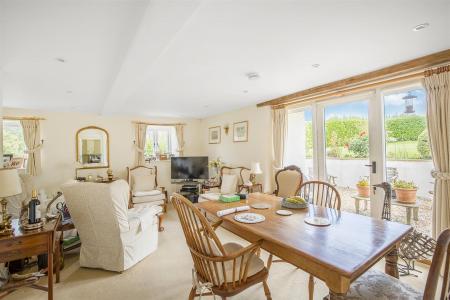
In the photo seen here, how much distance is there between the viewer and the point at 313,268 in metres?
1.13

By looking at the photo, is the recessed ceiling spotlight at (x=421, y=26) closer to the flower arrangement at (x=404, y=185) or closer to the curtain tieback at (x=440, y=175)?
the curtain tieback at (x=440, y=175)

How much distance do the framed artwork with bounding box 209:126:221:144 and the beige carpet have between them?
3.42 m

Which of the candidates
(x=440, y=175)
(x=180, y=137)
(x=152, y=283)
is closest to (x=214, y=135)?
(x=180, y=137)

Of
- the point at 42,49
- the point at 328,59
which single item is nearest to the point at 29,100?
the point at 42,49

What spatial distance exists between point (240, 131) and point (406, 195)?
3.09 m

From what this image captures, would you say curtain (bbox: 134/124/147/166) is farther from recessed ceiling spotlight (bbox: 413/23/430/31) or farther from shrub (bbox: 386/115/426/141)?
recessed ceiling spotlight (bbox: 413/23/430/31)

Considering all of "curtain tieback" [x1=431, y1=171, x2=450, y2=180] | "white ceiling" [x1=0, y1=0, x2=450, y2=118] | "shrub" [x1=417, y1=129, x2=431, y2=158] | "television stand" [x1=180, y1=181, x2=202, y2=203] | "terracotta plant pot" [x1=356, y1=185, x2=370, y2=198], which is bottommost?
"television stand" [x1=180, y1=181, x2=202, y2=203]

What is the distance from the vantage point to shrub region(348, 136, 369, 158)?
2898mm

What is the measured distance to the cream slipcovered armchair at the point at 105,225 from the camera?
2.17m

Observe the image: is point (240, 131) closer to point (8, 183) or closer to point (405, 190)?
point (405, 190)

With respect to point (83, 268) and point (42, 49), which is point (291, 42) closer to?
point (42, 49)

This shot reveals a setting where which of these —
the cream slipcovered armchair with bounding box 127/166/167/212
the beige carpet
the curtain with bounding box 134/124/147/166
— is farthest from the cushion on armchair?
the beige carpet

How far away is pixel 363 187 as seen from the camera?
9.61 ft

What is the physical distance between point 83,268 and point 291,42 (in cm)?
333
